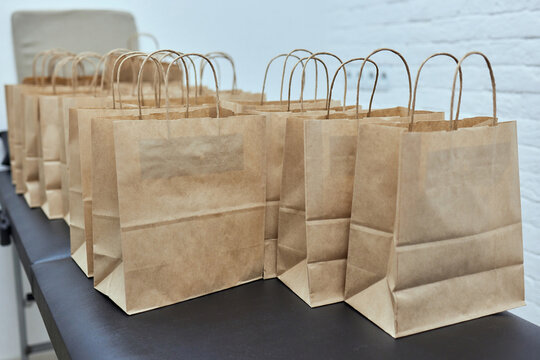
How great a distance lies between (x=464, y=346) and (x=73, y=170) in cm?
70

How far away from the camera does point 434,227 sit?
653mm

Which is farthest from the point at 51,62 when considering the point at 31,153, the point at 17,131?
the point at 31,153

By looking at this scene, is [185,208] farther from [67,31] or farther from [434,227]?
[67,31]

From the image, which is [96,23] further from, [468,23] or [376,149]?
[376,149]

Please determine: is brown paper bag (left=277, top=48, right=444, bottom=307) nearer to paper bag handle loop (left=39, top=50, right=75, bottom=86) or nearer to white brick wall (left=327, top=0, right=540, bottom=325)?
white brick wall (left=327, top=0, right=540, bottom=325)

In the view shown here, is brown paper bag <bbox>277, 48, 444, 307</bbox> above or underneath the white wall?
underneath

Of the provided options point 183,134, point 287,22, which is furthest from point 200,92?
point 287,22

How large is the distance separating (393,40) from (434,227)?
1.35m

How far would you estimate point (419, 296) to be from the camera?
2.17 feet

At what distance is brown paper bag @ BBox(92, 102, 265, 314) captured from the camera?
2.25 ft

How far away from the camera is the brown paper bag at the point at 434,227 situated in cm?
63

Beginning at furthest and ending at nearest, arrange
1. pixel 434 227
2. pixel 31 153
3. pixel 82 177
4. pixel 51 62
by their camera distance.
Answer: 1. pixel 51 62
2. pixel 31 153
3. pixel 82 177
4. pixel 434 227

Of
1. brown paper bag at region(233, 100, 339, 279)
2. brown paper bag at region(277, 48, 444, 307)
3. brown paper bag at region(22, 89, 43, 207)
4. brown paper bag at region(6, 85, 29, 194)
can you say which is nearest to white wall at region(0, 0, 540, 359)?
brown paper bag at region(6, 85, 29, 194)

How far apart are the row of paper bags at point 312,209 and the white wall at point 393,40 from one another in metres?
0.73
